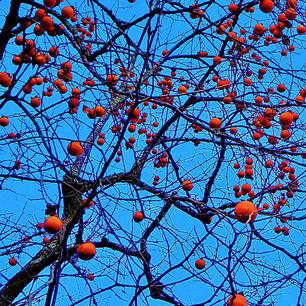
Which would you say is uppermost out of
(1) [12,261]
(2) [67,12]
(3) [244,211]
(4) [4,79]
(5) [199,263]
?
(2) [67,12]

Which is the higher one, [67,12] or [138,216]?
[67,12]

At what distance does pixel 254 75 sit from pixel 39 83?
2.10 m

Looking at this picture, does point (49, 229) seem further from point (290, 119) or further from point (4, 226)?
point (290, 119)

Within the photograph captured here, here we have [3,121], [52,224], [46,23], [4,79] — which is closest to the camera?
[52,224]

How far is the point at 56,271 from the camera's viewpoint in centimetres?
208

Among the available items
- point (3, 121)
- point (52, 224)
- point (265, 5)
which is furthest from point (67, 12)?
point (52, 224)

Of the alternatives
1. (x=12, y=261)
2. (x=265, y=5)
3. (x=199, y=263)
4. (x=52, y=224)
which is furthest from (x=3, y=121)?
(x=265, y=5)

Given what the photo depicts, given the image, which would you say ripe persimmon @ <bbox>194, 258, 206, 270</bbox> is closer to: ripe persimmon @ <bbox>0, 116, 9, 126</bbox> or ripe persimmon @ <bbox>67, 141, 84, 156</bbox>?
ripe persimmon @ <bbox>67, 141, 84, 156</bbox>

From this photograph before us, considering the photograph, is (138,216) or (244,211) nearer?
(244,211)

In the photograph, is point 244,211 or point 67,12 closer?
point 244,211

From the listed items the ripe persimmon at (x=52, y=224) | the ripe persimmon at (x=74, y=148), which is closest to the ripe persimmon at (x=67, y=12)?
the ripe persimmon at (x=74, y=148)

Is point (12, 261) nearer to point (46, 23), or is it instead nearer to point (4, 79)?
point (4, 79)

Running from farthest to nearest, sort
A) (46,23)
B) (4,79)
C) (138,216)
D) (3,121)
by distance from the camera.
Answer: (3,121)
(138,216)
(4,79)
(46,23)

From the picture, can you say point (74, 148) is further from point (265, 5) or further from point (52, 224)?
point (265, 5)
